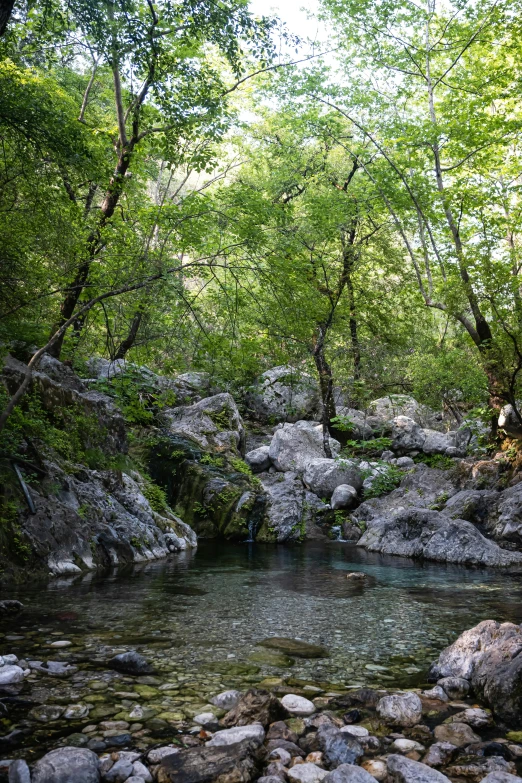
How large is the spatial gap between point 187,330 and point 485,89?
18.1 metres

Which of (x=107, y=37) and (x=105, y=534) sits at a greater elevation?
(x=107, y=37)

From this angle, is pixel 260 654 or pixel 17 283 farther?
pixel 17 283

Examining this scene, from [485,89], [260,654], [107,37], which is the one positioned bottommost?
[260,654]

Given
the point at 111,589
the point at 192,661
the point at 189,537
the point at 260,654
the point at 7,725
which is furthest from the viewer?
the point at 189,537

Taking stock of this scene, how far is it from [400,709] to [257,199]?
1265 cm

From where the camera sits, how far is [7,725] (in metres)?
3.36

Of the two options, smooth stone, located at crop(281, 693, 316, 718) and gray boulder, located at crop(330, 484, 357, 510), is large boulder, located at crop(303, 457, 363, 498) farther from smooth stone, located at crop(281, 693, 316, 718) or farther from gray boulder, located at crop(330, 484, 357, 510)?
smooth stone, located at crop(281, 693, 316, 718)

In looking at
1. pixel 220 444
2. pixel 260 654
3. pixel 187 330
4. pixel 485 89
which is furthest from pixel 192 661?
pixel 485 89

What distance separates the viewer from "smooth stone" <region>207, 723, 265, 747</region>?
10.6 ft

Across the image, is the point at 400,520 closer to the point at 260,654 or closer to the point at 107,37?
the point at 260,654

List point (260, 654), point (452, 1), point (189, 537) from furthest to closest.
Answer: point (452, 1), point (189, 537), point (260, 654)

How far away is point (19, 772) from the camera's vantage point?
268cm

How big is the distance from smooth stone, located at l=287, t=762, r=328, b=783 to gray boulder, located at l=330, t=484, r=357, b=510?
1847cm

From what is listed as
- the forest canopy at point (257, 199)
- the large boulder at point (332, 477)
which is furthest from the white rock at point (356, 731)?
A: the large boulder at point (332, 477)
